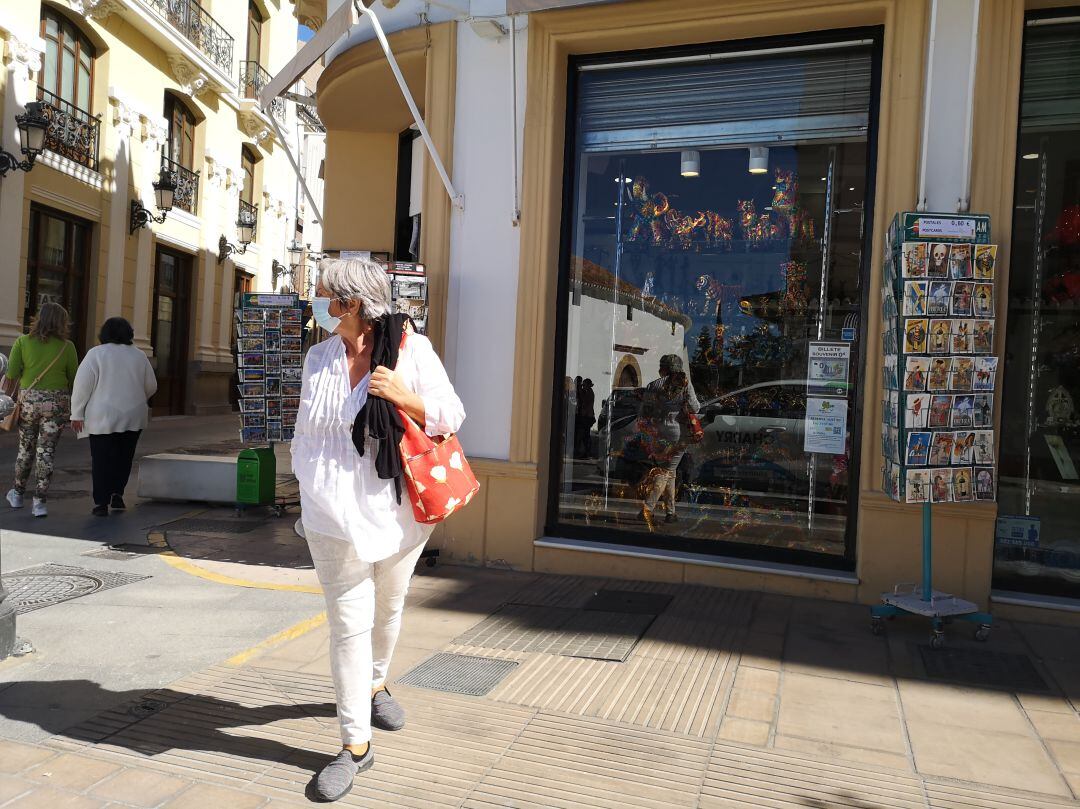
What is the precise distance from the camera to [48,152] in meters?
15.8

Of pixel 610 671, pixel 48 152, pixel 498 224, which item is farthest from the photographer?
pixel 48 152

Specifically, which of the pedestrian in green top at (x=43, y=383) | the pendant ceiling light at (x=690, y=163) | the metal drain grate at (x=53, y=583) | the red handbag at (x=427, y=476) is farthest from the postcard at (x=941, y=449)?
the pedestrian in green top at (x=43, y=383)

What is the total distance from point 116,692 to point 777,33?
5.57 m

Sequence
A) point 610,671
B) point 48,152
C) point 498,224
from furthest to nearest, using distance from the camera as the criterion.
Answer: point 48,152
point 498,224
point 610,671

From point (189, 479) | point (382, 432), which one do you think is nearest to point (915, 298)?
point (382, 432)

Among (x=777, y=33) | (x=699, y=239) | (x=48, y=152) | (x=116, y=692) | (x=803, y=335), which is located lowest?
(x=116, y=692)

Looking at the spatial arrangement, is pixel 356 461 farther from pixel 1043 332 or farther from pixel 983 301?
pixel 1043 332

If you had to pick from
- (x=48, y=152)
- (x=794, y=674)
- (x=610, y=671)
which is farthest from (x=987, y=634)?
(x=48, y=152)

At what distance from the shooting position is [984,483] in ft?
16.6

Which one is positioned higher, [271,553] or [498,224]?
[498,224]

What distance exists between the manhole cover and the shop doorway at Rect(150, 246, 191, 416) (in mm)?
17232

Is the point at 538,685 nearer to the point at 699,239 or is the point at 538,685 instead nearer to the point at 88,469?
the point at 699,239

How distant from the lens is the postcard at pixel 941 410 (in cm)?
490

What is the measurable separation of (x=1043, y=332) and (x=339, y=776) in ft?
17.0
